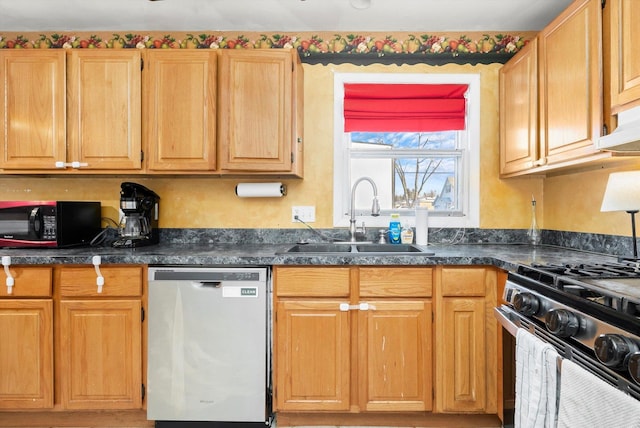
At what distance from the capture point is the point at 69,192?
2656 mm

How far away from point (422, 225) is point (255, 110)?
50.7 inches

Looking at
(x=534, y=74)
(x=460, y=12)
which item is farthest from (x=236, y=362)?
(x=460, y=12)

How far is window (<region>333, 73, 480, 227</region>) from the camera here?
8.62 ft

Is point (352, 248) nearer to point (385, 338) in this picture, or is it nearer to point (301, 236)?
point (301, 236)

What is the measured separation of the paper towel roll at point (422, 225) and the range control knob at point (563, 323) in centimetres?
126

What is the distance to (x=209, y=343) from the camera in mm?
1937

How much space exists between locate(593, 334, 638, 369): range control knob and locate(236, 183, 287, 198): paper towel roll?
186cm

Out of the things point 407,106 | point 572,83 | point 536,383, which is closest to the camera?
point 536,383

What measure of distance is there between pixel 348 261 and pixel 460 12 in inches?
69.7

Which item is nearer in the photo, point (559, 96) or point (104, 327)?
point (559, 96)

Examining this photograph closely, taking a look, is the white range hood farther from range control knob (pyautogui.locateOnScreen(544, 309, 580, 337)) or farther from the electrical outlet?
the electrical outlet

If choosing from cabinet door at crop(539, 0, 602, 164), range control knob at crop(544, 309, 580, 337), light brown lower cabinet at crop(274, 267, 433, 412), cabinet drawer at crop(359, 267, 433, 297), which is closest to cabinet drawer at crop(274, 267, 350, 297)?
light brown lower cabinet at crop(274, 267, 433, 412)

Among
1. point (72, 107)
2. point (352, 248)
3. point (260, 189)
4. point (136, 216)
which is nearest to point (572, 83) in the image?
point (352, 248)

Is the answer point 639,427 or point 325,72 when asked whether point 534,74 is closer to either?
point 325,72
